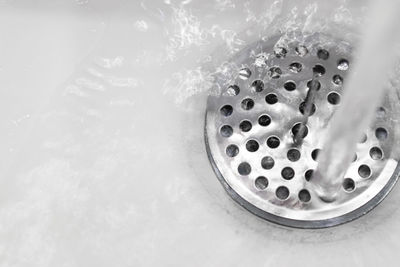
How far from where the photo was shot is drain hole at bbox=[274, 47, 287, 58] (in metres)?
0.63

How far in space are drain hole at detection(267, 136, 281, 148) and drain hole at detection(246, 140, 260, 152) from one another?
0.01 m

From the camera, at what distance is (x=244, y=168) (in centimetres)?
58

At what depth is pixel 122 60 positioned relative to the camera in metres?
0.63

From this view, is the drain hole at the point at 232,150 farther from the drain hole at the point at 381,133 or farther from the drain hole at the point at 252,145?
the drain hole at the point at 381,133

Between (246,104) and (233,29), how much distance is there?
0.10 metres

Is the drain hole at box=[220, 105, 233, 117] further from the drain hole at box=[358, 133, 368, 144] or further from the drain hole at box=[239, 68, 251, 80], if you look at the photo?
the drain hole at box=[358, 133, 368, 144]

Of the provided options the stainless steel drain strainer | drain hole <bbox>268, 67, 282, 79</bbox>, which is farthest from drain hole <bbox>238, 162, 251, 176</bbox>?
drain hole <bbox>268, 67, 282, 79</bbox>

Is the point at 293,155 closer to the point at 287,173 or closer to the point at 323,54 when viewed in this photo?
the point at 287,173

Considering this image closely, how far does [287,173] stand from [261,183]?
0.03 metres

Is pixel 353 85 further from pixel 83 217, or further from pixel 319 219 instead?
pixel 83 217

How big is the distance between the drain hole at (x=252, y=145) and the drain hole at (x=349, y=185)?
0.32 feet

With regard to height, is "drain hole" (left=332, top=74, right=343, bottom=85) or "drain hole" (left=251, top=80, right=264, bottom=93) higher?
"drain hole" (left=332, top=74, right=343, bottom=85)

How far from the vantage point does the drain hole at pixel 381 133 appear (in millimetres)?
587

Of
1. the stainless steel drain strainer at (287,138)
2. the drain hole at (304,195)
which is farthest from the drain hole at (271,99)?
the drain hole at (304,195)
